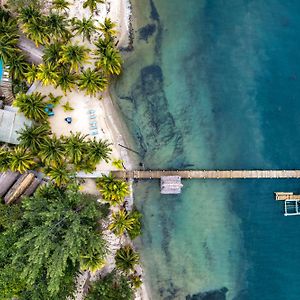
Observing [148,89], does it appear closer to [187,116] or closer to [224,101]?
[187,116]

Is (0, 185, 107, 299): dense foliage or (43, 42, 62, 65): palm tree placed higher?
(43, 42, 62, 65): palm tree

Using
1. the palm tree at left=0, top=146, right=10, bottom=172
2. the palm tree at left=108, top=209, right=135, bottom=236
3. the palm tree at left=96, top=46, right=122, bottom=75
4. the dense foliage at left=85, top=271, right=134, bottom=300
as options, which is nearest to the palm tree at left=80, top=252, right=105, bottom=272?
the dense foliage at left=85, top=271, right=134, bottom=300

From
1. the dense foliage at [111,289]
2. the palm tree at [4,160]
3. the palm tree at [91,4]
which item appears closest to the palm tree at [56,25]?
the palm tree at [91,4]

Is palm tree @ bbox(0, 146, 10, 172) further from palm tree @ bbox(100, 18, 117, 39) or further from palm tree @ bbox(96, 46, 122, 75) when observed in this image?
palm tree @ bbox(100, 18, 117, 39)

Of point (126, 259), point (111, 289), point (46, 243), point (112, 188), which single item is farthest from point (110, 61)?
point (111, 289)

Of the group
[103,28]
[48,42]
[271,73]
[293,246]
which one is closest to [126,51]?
[103,28]

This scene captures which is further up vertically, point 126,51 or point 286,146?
point 126,51

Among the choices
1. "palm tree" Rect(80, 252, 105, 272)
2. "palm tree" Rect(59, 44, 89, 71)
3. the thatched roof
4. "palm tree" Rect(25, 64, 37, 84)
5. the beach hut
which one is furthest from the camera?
the beach hut
